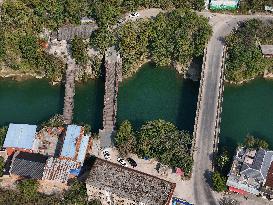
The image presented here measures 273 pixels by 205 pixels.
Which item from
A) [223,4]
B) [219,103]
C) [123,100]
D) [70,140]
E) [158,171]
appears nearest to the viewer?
[70,140]

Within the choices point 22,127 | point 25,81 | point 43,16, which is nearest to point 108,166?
point 22,127

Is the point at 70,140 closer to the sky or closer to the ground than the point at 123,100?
closer to the ground

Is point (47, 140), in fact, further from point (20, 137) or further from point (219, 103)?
point (219, 103)

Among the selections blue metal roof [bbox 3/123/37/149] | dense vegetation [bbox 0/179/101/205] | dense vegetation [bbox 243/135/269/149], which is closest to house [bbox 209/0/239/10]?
dense vegetation [bbox 243/135/269/149]

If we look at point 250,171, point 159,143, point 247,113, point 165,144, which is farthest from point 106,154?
point 247,113

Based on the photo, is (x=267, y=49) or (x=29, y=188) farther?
(x=267, y=49)

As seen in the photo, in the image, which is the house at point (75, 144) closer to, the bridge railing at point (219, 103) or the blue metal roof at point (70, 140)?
the blue metal roof at point (70, 140)

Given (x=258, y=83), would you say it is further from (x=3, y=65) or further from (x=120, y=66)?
(x=3, y=65)
